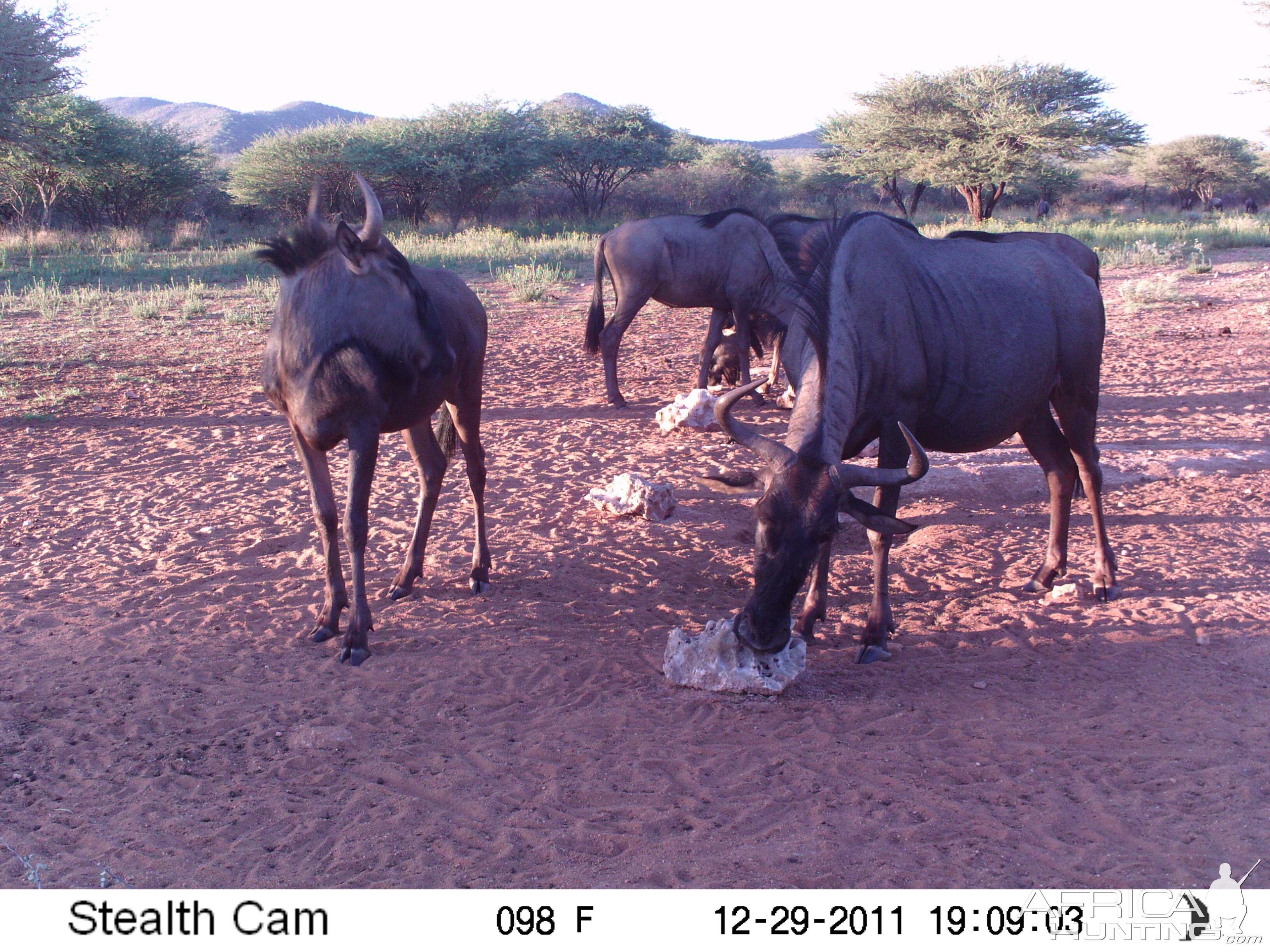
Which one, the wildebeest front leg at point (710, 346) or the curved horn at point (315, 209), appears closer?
the curved horn at point (315, 209)

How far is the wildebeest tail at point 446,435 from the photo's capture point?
5.55m

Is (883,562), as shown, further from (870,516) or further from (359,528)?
(359,528)

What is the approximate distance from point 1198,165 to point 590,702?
1919 inches

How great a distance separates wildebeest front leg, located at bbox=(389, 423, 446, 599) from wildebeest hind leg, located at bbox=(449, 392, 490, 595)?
181mm

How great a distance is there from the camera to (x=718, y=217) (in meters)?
10.2

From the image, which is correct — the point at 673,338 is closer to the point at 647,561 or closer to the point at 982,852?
the point at 647,561

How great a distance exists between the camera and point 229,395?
970cm

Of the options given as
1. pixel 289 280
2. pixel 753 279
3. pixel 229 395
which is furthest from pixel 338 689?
pixel 753 279

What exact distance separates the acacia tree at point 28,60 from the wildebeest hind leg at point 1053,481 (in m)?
17.1

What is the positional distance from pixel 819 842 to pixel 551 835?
93cm

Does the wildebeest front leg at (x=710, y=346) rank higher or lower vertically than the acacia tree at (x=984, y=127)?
lower

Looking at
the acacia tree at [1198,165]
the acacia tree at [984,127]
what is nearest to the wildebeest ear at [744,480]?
the acacia tree at [984,127]

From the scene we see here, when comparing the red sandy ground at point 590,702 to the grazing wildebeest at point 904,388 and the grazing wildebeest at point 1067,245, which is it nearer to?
the grazing wildebeest at point 904,388

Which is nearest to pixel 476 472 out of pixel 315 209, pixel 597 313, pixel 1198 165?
pixel 315 209
